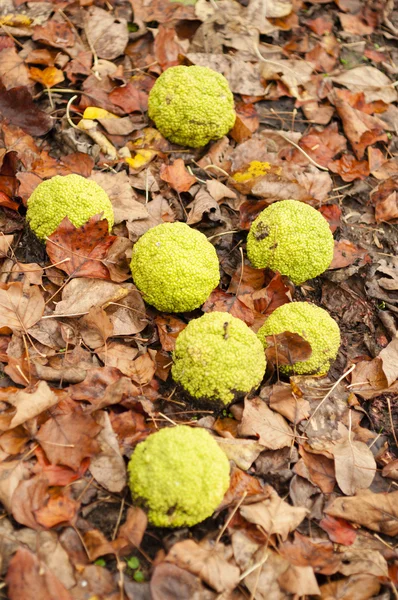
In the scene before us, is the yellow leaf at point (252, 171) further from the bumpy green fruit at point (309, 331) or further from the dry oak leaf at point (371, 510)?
the dry oak leaf at point (371, 510)

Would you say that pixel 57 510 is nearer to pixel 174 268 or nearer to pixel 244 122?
pixel 174 268

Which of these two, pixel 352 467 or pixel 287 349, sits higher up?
pixel 287 349

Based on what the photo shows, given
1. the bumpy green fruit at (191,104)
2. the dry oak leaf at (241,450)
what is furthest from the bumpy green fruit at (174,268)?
the bumpy green fruit at (191,104)

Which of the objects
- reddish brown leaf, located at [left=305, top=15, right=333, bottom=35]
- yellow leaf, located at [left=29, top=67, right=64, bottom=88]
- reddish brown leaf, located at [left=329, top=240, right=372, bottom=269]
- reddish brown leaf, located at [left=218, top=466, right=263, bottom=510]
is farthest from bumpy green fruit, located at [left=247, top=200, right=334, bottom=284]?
reddish brown leaf, located at [left=305, top=15, right=333, bottom=35]

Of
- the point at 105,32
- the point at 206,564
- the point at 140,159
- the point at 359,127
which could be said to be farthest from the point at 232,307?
the point at 105,32

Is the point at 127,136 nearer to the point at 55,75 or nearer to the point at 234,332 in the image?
the point at 55,75

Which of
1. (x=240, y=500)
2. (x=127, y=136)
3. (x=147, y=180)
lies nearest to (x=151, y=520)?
(x=240, y=500)
